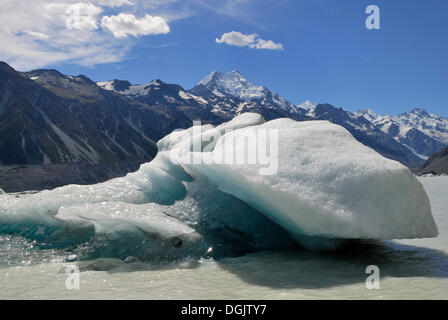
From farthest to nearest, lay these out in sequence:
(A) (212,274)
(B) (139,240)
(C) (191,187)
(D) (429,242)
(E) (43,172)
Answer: (E) (43,172) → (C) (191,187) → (D) (429,242) → (B) (139,240) → (A) (212,274)

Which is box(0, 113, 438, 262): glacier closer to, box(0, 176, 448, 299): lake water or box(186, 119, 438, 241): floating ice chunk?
box(186, 119, 438, 241): floating ice chunk

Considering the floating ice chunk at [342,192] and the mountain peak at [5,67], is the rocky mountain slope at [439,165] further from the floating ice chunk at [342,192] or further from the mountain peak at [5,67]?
the mountain peak at [5,67]

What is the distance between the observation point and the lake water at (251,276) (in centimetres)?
516

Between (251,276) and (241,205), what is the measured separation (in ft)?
9.30

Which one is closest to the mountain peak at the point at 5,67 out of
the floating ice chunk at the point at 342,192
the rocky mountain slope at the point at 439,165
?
the rocky mountain slope at the point at 439,165

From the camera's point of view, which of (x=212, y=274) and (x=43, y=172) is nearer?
(x=212, y=274)

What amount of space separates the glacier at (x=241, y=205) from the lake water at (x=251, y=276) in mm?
564

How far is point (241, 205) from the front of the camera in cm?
879

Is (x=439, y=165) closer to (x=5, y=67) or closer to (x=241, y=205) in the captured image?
(x=241, y=205)

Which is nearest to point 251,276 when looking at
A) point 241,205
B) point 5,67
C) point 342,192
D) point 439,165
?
Answer: point 342,192

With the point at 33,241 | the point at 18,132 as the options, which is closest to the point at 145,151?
the point at 18,132
